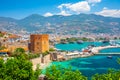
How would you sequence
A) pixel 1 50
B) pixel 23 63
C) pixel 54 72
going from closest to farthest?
pixel 54 72
pixel 23 63
pixel 1 50

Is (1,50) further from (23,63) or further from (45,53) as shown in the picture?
(23,63)

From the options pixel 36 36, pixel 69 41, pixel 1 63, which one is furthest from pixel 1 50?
pixel 69 41

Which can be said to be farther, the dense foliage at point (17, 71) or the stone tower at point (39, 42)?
the stone tower at point (39, 42)

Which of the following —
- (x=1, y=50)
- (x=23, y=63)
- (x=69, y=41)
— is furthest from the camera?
(x=69, y=41)

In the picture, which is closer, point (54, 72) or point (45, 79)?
point (54, 72)

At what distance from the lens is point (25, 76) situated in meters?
14.0

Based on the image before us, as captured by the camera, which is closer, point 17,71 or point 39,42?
point 17,71

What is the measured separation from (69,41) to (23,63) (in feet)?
330

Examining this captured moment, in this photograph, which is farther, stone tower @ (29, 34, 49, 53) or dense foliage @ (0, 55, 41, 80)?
stone tower @ (29, 34, 49, 53)

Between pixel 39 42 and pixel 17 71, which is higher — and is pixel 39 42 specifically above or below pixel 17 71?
above

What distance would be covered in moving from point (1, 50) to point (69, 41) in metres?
71.7

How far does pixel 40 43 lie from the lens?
4688cm

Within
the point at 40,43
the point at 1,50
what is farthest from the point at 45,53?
the point at 1,50

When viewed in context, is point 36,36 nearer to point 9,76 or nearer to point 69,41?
point 9,76
